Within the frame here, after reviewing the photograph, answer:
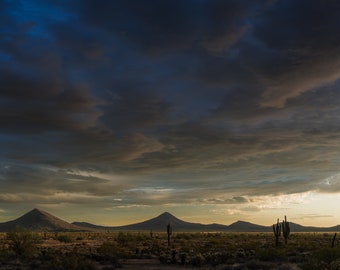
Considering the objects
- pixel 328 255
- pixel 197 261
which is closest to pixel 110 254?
pixel 197 261

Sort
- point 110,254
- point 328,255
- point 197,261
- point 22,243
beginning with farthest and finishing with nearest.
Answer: point 110,254 < point 22,243 < point 197,261 < point 328,255

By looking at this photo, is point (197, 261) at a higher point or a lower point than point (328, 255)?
lower

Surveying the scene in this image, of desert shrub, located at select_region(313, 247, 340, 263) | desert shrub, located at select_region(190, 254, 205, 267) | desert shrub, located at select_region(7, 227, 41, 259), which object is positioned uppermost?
desert shrub, located at select_region(7, 227, 41, 259)

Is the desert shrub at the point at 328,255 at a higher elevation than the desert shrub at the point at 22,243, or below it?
below

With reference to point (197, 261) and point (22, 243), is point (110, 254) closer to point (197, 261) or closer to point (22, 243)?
point (22, 243)

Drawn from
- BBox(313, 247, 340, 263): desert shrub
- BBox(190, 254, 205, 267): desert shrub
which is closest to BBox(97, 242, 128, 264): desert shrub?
BBox(190, 254, 205, 267): desert shrub

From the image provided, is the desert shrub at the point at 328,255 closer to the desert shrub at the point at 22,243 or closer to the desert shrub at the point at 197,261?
the desert shrub at the point at 197,261

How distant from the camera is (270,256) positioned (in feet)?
121

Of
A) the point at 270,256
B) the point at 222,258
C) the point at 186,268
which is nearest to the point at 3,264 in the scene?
the point at 186,268

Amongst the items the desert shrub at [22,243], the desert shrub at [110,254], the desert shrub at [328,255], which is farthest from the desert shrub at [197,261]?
the desert shrub at [22,243]

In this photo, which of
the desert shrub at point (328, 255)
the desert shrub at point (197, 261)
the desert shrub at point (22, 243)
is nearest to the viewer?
the desert shrub at point (328, 255)

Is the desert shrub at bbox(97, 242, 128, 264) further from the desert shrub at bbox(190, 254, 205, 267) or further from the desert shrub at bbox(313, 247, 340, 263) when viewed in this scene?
the desert shrub at bbox(313, 247, 340, 263)

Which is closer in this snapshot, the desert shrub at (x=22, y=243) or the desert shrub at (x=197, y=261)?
the desert shrub at (x=197, y=261)

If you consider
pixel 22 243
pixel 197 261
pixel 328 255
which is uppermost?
pixel 22 243
